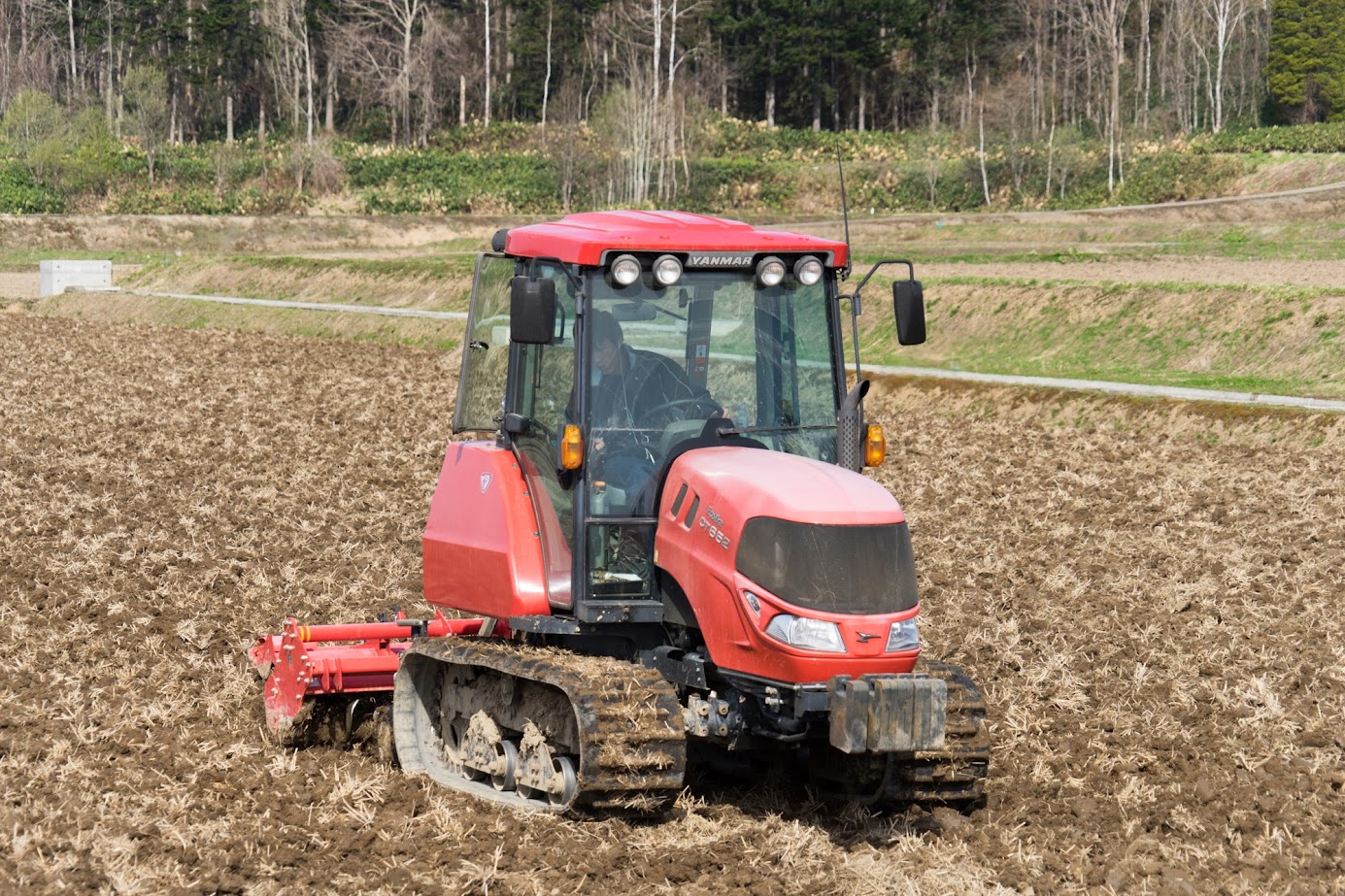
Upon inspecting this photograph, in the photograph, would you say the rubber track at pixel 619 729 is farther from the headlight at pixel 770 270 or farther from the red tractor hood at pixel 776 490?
the headlight at pixel 770 270

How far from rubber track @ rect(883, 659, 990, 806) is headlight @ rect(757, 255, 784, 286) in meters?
2.22

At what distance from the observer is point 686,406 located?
28.5 ft

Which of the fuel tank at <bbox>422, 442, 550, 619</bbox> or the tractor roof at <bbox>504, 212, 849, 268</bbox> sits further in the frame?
the fuel tank at <bbox>422, 442, 550, 619</bbox>

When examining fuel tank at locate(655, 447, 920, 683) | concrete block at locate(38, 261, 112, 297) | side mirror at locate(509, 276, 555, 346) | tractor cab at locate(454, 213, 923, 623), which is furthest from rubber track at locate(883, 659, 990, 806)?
concrete block at locate(38, 261, 112, 297)

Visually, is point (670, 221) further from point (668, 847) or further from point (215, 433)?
point (215, 433)

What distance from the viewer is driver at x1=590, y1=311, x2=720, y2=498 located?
855cm

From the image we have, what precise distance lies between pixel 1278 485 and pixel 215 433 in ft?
49.3

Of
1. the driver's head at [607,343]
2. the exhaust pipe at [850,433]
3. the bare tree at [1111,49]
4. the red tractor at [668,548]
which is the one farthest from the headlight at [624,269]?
the bare tree at [1111,49]

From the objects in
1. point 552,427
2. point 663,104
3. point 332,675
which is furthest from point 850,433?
point 663,104

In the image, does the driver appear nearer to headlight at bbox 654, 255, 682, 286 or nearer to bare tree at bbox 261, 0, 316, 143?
headlight at bbox 654, 255, 682, 286

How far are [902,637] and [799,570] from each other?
2.10 feet

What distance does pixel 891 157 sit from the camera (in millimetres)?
80625

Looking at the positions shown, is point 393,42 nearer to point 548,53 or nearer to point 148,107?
point 548,53

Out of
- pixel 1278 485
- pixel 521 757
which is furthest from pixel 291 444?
pixel 521 757
